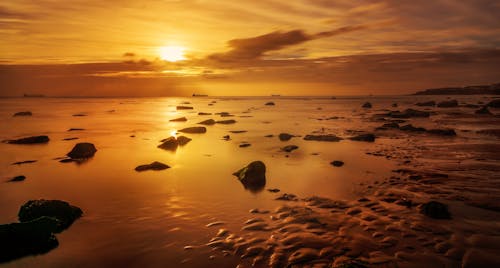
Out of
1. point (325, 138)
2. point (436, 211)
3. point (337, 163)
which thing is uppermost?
point (436, 211)

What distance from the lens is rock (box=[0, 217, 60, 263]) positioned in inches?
321

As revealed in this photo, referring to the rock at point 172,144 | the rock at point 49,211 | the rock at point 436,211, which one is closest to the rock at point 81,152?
the rock at point 172,144

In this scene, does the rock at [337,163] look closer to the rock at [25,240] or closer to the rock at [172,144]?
the rock at [172,144]

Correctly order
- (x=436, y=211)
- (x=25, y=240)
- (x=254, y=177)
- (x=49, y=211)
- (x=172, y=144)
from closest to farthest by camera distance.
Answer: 1. (x=25, y=240)
2. (x=436, y=211)
3. (x=49, y=211)
4. (x=254, y=177)
5. (x=172, y=144)

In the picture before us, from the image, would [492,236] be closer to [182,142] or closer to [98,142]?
[182,142]

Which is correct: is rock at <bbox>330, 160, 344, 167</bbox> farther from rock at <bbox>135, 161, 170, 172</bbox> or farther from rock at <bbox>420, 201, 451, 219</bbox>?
rock at <bbox>135, 161, 170, 172</bbox>

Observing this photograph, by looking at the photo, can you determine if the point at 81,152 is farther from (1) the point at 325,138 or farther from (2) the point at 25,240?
(1) the point at 325,138

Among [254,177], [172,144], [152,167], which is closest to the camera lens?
[254,177]

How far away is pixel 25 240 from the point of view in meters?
8.45

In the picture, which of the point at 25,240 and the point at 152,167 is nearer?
the point at 25,240

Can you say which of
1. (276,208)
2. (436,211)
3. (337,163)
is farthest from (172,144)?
(436,211)

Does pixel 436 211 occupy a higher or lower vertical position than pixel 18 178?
higher

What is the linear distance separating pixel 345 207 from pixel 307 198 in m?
1.51

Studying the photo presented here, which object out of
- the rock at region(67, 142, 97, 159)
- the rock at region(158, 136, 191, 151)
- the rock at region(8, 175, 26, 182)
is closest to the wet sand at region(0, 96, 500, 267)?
the rock at region(8, 175, 26, 182)
